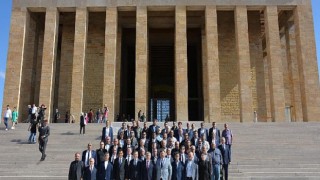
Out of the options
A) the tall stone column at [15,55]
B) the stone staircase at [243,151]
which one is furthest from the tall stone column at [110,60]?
the stone staircase at [243,151]

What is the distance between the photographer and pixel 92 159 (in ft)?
33.2

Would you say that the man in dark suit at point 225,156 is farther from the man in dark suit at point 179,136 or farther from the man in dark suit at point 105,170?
the man in dark suit at point 105,170

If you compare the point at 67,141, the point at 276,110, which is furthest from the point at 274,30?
the point at 67,141

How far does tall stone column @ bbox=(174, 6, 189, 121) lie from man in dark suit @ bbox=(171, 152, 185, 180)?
1697 centimetres

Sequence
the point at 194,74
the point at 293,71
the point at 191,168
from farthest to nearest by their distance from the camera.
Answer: the point at 194,74, the point at 293,71, the point at 191,168

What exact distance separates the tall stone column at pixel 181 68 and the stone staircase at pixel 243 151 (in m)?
6.24

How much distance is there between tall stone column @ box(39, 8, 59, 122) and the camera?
2786 cm

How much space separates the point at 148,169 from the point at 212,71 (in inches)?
734

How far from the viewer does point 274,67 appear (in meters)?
28.4

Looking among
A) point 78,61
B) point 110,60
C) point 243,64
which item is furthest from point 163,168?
point 78,61

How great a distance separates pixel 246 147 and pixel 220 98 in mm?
13555

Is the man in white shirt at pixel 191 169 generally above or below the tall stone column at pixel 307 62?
below

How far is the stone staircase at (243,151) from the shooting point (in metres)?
13.5

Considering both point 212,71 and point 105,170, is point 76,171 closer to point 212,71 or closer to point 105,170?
point 105,170
